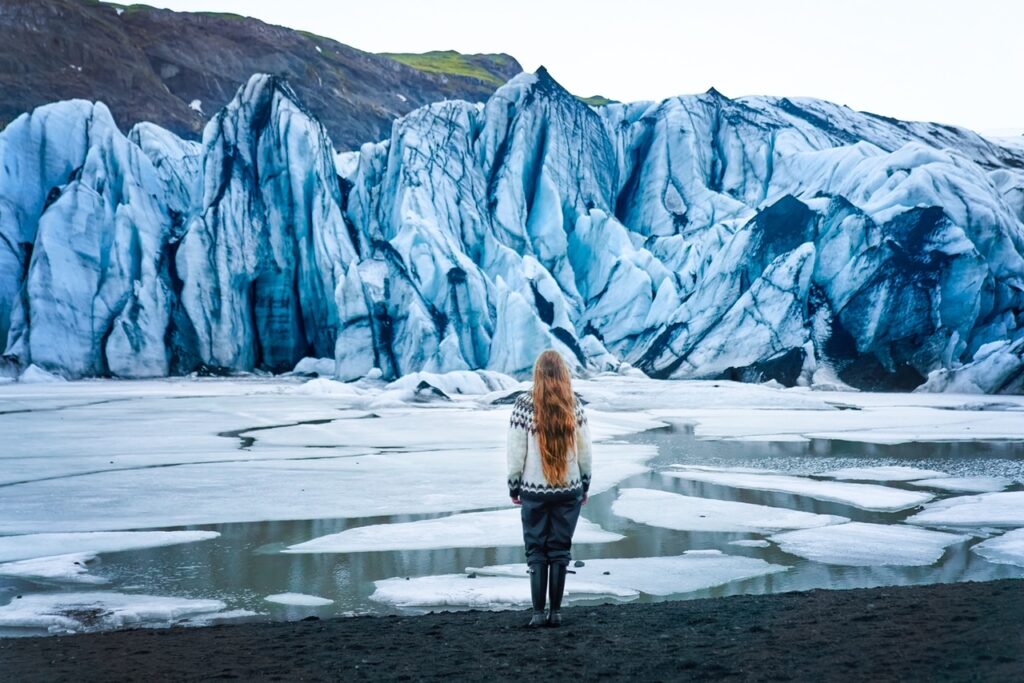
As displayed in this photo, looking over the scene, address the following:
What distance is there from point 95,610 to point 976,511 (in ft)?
21.2

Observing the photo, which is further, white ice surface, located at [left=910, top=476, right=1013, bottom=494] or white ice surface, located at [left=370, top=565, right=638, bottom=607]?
white ice surface, located at [left=910, top=476, right=1013, bottom=494]

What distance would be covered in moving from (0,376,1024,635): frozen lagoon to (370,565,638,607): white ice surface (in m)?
0.02

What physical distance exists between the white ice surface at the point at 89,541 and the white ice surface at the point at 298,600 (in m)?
1.79

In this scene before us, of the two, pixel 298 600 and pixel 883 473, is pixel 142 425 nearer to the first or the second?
pixel 298 600

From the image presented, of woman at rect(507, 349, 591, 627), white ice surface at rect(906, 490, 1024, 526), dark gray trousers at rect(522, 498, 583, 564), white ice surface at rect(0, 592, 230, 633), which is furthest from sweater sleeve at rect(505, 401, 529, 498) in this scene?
white ice surface at rect(906, 490, 1024, 526)

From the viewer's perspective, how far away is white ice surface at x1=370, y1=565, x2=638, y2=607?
518 cm

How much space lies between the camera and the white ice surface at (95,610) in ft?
15.4

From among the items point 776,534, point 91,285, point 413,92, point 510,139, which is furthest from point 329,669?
point 413,92

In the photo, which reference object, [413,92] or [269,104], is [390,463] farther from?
[413,92]

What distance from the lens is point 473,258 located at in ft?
96.0

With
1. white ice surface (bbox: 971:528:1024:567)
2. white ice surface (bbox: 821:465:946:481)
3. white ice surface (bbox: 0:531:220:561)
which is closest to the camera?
white ice surface (bbox: 971:528:1024:567)

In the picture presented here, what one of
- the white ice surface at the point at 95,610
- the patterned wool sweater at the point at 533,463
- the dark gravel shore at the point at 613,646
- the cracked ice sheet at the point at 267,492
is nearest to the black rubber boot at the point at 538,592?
the dark gravel shore at the point at 613,646

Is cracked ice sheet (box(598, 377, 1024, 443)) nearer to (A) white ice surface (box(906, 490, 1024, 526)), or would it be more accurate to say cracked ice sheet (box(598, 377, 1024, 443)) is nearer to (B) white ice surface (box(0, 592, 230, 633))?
(A) white ice surface (box(906, 490, 1024, 526))

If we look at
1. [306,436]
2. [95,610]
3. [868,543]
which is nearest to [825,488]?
[868,543]
